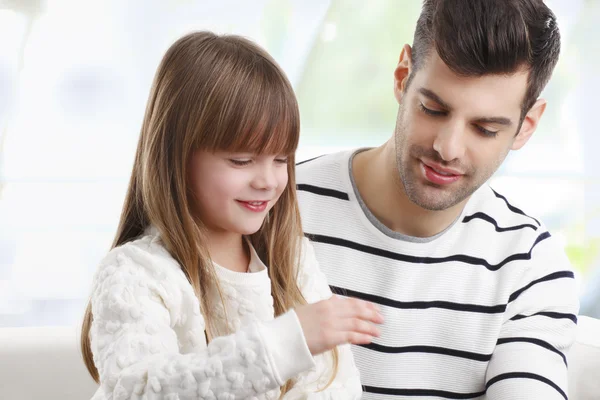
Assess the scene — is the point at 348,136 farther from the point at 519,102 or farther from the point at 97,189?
the point at 519,102

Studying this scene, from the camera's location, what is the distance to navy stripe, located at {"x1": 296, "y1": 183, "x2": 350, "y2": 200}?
6.05 ft

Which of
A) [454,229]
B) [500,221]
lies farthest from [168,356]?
[500,221]

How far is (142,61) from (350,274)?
2088 millimetres

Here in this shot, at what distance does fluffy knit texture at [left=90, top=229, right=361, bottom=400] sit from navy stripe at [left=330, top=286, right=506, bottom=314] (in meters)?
0.37

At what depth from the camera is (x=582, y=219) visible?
4148mm

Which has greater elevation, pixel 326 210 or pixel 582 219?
pixel 326 210

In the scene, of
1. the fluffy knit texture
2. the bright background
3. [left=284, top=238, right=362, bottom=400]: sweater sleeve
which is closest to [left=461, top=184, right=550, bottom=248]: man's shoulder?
[left=284, top=238, right=362, bottom=400]: sweater sleeve

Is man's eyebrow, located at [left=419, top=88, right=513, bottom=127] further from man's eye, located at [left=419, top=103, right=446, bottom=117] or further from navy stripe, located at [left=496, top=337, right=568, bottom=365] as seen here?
navy stripe, located at [left=496, top=337, right=568, bottom=365]

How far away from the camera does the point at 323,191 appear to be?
1.85m

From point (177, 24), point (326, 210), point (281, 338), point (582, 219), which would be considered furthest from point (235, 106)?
point (582, 219)

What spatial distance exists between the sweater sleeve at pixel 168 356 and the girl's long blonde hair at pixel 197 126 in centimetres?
16

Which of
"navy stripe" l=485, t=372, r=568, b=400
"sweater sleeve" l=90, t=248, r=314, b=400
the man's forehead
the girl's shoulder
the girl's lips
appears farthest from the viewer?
"navy stripe" l=485, t=372, r=568, b=400

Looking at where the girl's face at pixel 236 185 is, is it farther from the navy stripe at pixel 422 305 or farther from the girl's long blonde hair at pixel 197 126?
the navy stripe at pixel 422 305

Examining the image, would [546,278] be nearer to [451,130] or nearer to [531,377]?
[531,377]
